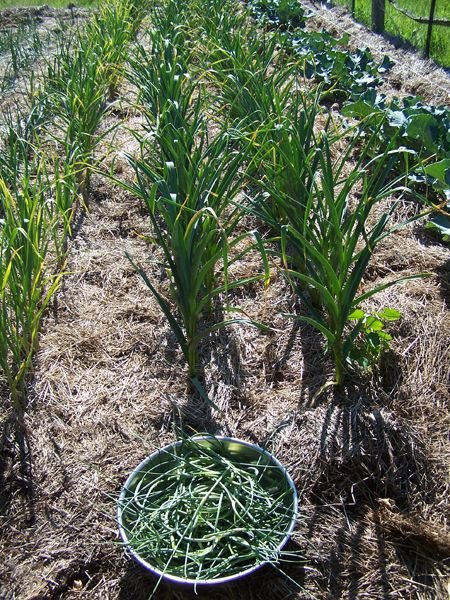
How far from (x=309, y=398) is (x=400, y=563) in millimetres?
549

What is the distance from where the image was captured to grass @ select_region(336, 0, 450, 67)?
477cm

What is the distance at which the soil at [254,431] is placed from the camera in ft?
5.34

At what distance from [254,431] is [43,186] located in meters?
1.27

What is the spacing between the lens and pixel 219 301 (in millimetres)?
2455

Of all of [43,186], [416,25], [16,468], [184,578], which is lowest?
[16,468]

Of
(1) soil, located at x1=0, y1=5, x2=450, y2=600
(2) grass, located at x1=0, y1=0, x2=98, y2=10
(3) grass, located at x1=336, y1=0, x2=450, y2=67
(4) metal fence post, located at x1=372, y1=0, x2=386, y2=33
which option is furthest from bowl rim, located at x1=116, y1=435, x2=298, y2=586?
(2) grass, located at x1=0, y1=0, x2=98, y2=10

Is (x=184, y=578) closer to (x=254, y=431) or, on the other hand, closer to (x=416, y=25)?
(x=254, y=431)

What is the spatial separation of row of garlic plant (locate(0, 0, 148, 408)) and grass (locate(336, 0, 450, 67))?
205cm

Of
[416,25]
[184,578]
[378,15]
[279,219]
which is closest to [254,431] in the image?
[184,578]

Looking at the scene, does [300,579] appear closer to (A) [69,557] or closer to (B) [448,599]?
(B) [448,599]

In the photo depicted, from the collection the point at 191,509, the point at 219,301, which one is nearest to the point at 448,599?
the point at 191,509

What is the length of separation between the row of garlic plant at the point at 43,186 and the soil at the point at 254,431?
0.15m

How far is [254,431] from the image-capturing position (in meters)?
1.95

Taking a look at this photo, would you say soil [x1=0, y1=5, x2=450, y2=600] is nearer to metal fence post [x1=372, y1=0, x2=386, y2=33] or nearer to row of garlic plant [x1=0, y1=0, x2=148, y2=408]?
row of garlic plant [x1=0, y1=0, x2=148, y2=408]
